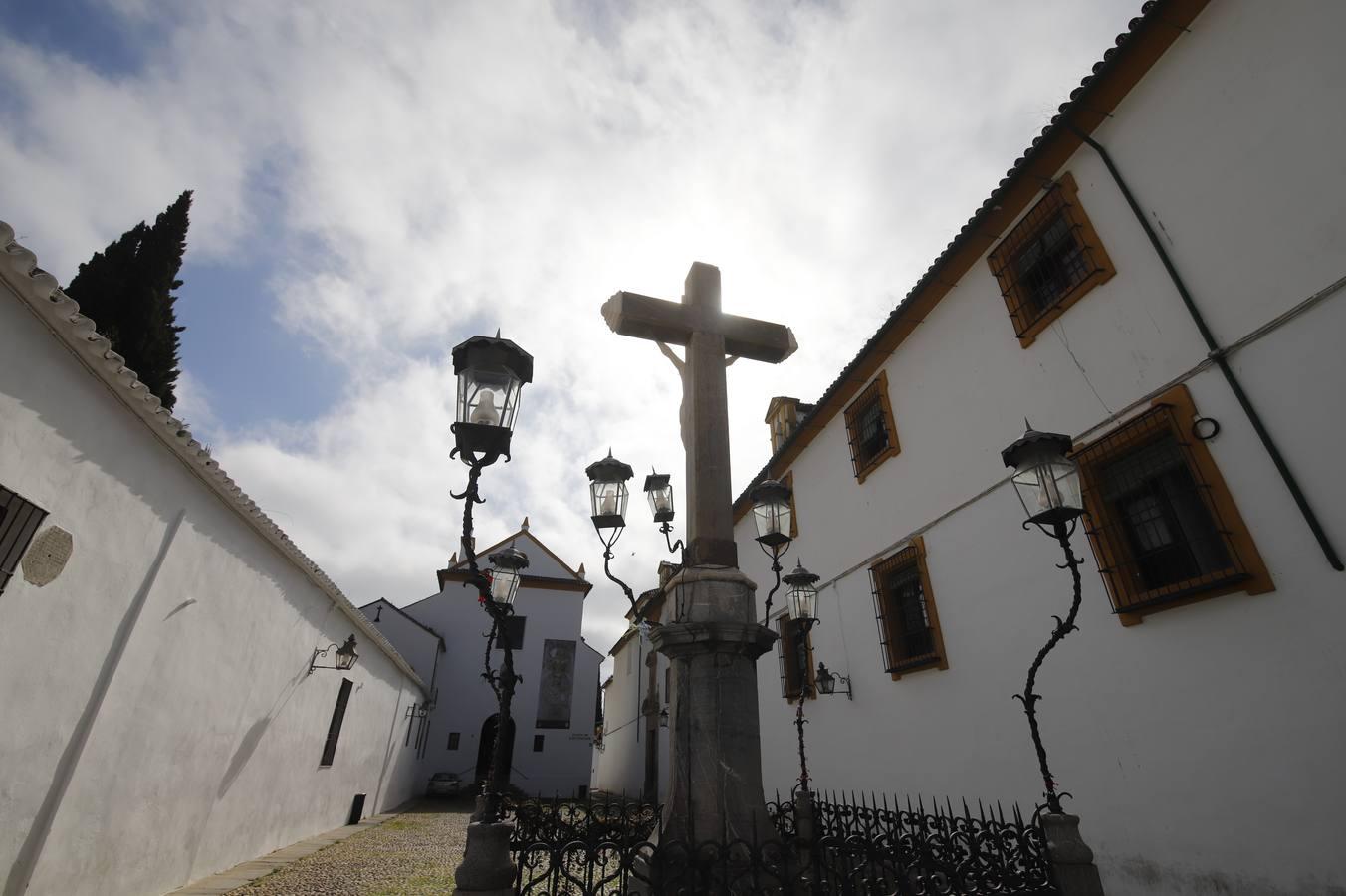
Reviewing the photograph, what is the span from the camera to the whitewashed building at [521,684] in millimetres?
23969

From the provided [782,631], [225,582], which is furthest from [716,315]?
[782,631]

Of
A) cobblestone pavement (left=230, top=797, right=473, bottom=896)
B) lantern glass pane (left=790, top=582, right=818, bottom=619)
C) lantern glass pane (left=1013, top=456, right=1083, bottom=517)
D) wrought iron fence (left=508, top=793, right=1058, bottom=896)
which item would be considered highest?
lantern glass pane (left=790, top=582, right=818, bottom=619)

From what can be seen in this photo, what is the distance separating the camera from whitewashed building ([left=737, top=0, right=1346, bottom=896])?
447cm

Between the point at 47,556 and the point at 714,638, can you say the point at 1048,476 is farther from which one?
the point at 47,556

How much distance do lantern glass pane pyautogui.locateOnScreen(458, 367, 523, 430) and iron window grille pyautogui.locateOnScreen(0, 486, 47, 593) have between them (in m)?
3.57

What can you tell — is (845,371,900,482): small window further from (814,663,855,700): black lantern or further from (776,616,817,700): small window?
(776,616,817,700): small window

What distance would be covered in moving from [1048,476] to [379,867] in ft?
33.6

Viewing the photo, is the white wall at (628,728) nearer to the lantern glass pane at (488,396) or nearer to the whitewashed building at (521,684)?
the whitewashed building at (521,684)

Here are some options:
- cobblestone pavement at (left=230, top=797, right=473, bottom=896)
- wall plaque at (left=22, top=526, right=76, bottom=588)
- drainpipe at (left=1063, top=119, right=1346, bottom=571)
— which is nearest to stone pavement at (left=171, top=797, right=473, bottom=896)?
cobblestone pavement at (left=230, top=797, right=473, bottom=896)

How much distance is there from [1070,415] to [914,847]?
480cm

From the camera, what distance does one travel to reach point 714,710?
3840 millimetres

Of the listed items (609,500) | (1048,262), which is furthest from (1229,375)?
(609,500)

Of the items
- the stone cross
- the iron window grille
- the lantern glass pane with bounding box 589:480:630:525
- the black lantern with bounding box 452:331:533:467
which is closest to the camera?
the black lantern with bounding box 452:331:533:467

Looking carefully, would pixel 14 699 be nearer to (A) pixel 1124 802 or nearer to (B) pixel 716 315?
(B) pixel 716 315
